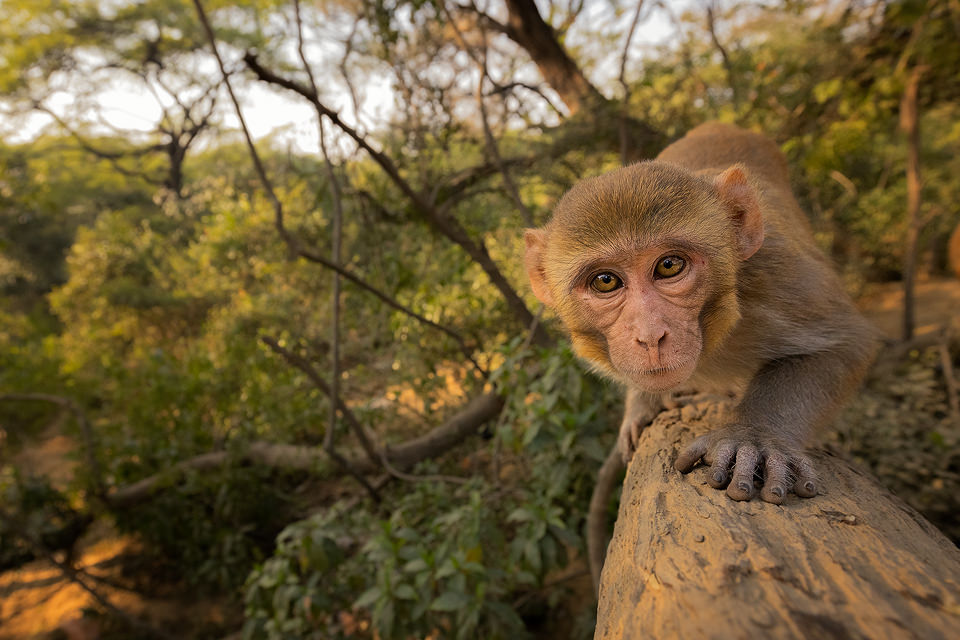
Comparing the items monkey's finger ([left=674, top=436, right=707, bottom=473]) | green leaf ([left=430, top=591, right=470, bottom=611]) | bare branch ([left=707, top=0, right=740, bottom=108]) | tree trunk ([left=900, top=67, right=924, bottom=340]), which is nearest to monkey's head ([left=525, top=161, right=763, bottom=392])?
monkey's finger ([left=674, top=436, right=707, bottom=473])

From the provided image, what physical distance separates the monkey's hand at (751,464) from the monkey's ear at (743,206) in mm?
648

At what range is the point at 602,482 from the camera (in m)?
3.06

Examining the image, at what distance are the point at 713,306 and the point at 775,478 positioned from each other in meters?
0.64

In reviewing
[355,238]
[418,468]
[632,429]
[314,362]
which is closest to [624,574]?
[632,429]

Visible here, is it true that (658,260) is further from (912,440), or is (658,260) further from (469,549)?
(912,440)

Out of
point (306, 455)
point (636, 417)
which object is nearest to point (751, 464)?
point (636, 417)

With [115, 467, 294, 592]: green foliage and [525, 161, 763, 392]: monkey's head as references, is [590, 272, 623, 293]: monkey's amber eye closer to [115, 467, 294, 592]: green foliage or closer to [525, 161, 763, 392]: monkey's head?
[525, 161, 763, 392]: monkey's head

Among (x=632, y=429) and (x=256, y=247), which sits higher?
(x=256, y=247)

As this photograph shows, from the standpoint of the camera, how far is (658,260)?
5.82 feet

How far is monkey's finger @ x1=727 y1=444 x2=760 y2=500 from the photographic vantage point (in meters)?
1.31

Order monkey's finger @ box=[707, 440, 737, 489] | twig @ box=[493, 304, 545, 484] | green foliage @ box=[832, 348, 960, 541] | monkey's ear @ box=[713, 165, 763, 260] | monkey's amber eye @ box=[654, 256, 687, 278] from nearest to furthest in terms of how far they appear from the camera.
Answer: monkey's finger @ box=[707, 440, 737, 489] < monkey's amber eye @ box=[654, 256, 687, 278] < monkey's ear @ box=[713, 165, 763, 260] < green foliage @ box=[832, 348, 960, 541] < twig @ box=[493, 304, 545, 484]

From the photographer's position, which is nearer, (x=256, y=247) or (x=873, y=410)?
(x=873, y=410)

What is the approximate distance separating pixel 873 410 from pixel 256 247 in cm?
833

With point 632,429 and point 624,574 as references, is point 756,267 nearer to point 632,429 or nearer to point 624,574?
point 632,429
